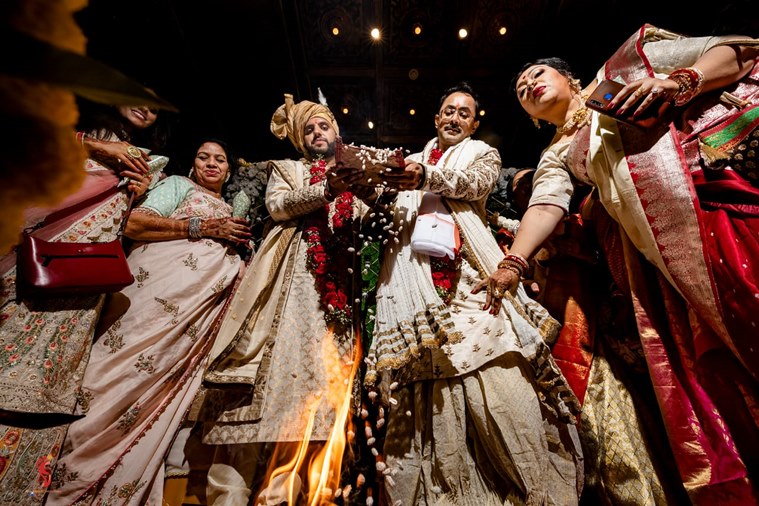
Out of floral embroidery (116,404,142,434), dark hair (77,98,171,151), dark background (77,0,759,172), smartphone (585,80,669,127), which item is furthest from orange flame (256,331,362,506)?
dark background (77,0,759,172)

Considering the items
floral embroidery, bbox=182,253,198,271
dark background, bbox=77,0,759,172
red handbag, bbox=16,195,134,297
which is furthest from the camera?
dark background, bbox=77,0,759,172

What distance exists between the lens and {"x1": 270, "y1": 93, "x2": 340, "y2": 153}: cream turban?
2.62 meters

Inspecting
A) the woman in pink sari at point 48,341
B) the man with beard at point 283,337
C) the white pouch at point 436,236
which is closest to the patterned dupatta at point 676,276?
the white pouch at point 436,236

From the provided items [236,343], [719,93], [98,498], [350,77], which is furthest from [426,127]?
[98,498]

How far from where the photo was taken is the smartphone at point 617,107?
1.43 meters

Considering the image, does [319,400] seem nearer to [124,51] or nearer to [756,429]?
[756,429]

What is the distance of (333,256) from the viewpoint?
2.01 meters

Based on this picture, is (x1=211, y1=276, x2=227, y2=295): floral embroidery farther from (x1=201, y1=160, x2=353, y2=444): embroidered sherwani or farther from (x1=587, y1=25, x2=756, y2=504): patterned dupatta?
(x1=587, y1=25, x2=756, y2=504): patterned dupatta

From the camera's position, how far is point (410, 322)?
156cm

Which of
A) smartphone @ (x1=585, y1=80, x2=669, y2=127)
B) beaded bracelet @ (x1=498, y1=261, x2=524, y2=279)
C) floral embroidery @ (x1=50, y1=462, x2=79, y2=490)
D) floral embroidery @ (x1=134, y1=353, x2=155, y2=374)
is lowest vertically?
floral embroidery @ (x1=50, y1=462, x2=79, y2=490)

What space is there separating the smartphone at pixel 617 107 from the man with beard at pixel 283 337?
3.62 feet

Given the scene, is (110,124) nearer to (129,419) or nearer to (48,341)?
(48,341)

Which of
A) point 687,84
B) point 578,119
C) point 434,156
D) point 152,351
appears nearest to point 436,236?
point 434,156

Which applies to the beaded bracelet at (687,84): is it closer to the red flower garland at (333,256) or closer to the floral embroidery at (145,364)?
the red flower garland at (333,256)
